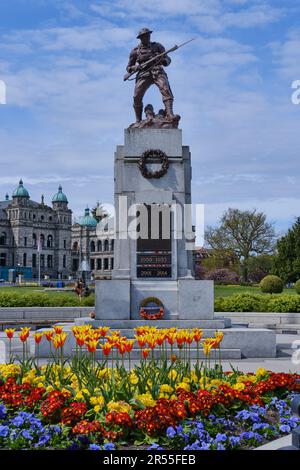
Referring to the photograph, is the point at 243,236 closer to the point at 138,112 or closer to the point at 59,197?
the point at 138,112

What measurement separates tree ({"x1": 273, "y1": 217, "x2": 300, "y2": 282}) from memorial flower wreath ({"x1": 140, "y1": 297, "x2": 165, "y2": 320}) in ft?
153

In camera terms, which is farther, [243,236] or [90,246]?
[90,246]

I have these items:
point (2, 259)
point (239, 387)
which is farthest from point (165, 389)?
point (2, 259)

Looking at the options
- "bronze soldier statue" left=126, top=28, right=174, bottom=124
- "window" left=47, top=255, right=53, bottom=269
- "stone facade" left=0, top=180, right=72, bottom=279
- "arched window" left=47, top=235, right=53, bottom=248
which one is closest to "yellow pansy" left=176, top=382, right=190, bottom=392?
"bronze soldier statue" left=126, top=28, right=174, bottom=124

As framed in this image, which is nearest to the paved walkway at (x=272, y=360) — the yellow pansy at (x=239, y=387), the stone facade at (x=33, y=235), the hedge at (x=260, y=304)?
the yellow pansy at (x=239, y=387)

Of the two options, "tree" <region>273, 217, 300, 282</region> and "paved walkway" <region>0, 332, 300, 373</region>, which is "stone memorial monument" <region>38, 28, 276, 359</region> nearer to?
"paved walkway" <region>0, 332, 300, 373</region>

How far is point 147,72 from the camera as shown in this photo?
16.4 meters

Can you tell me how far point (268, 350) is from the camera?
14.1 metres

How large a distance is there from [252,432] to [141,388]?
1575 millimetres

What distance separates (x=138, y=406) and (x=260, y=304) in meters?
16.7

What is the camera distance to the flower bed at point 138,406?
6516 millimetres

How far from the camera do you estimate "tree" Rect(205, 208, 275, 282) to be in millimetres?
70625

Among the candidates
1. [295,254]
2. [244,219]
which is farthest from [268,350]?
[244,219]

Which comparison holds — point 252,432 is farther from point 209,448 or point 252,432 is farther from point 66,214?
point 66,214
